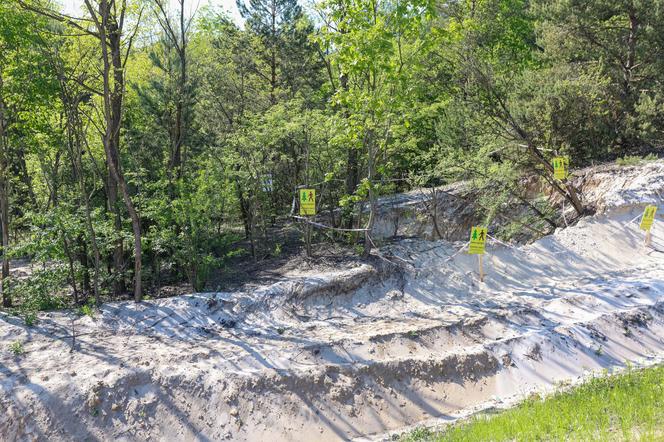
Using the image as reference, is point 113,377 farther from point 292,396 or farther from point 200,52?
point 200,52

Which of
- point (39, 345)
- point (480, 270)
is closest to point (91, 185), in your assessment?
point (39, 345)

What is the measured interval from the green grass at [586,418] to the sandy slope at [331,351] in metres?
1.24

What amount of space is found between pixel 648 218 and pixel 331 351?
24.9 ft

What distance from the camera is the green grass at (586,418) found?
178 inches

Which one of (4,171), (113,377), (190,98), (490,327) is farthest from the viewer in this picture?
(190,98)

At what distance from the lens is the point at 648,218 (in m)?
10.4

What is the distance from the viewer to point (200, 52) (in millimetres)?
20859

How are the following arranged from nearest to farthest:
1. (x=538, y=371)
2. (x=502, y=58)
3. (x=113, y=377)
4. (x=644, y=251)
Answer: (x=113, y=377)
(x=538, y=371)
(x=644, y=251)
(x=502, y=58)

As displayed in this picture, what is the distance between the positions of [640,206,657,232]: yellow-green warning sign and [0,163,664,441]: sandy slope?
0.81 metres

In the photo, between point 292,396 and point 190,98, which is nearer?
point 292,396

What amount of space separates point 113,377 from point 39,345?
1712 mm

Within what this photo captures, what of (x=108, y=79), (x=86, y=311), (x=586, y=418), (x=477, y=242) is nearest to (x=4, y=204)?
(x=86, y=311)

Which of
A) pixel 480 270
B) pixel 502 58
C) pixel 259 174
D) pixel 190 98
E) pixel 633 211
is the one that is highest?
pixel 502 58

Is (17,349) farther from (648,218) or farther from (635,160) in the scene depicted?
(635,160)
